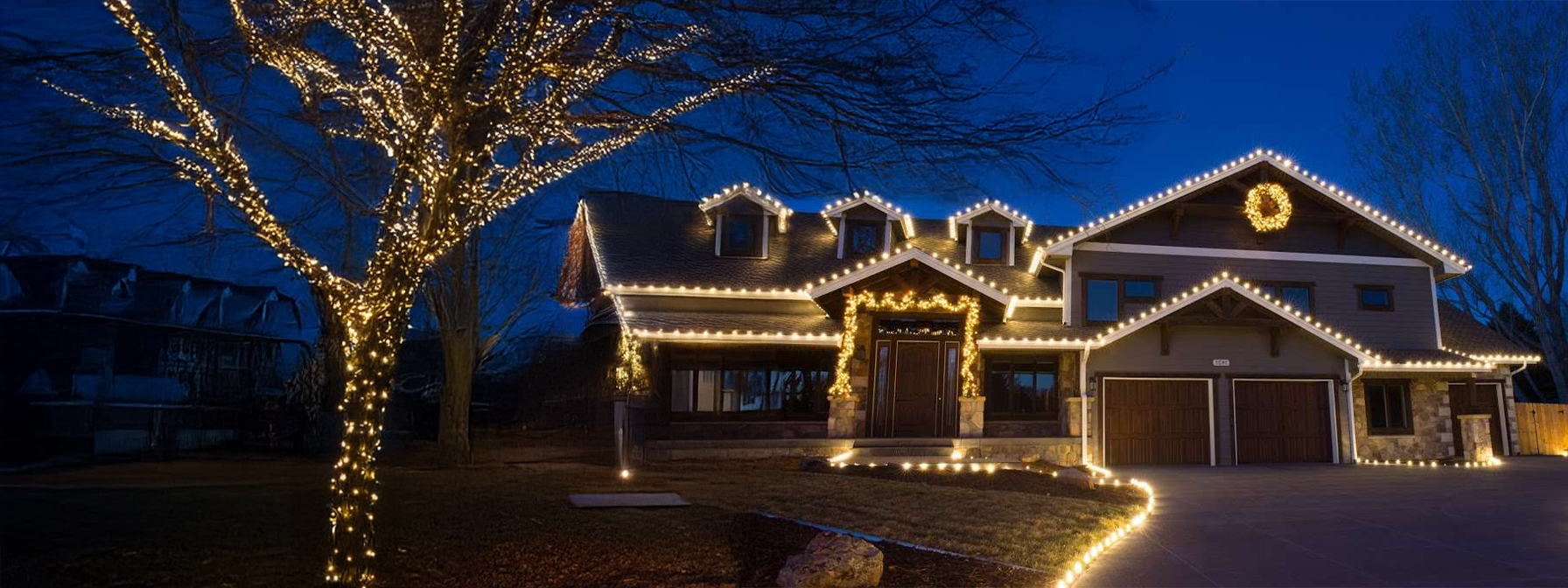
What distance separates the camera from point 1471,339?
23.7 m

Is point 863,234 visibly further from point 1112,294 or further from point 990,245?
point 1112,294

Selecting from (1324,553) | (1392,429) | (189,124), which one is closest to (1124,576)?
(1324,553)

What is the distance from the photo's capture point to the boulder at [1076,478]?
13.9 metres

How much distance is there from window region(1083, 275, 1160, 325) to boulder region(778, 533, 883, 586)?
50.1 feet

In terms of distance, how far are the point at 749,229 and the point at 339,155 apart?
9.47m

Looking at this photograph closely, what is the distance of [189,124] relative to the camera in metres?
5.91

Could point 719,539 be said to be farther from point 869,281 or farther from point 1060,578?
point 869,281

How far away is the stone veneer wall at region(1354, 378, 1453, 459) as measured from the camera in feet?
71.6

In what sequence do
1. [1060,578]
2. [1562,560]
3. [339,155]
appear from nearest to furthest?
1. [1060,578]
2. [1562,560]
3. [339,155]

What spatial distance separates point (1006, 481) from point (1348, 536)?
4.88 m

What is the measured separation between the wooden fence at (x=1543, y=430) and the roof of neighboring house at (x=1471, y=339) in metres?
1.92

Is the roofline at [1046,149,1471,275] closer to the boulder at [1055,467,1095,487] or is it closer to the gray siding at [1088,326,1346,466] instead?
the gray siding at [1088,326,1346,466]

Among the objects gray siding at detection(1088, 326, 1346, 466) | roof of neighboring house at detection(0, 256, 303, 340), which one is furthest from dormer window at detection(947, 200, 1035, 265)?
roof of neighboring house at detection(0, 256, 303, 340)

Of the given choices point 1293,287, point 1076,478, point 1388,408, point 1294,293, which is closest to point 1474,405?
point 1388,408
